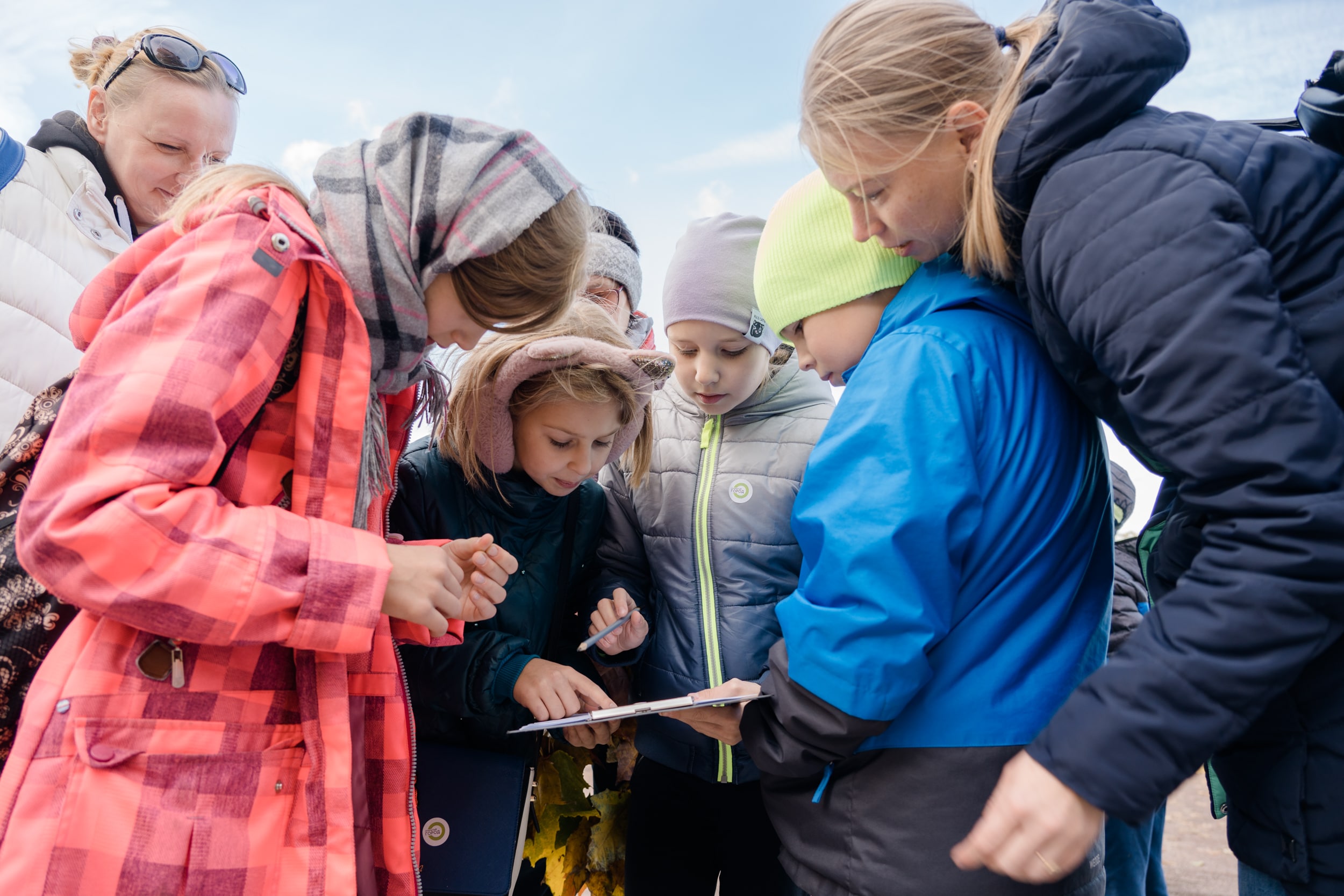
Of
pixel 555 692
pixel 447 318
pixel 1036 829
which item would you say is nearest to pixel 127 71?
pixel 447 318

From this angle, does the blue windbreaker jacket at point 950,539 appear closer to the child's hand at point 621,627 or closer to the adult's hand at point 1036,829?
the adult's hand at point 1036,829

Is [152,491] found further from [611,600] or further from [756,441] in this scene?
[756,441]

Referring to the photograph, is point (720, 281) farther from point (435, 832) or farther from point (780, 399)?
point (435, 832)

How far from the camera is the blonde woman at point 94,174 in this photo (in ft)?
6.97

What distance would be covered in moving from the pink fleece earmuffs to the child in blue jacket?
738mm

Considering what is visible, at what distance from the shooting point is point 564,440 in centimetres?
205

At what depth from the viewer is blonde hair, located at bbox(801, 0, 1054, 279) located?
4.27 ft

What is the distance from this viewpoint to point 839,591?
4.16ft

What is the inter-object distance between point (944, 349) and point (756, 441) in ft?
2.89

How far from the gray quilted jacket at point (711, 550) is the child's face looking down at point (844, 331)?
0.26 metres

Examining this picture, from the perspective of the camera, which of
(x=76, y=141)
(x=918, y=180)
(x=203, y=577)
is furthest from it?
(x=76, y=141)

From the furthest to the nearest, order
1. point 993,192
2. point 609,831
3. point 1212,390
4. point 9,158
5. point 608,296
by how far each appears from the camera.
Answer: point 608,296 → point 609,831 → point 9,158 → point 993,192 → point 1212,390

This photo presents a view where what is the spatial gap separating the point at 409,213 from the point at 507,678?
1.05 meters

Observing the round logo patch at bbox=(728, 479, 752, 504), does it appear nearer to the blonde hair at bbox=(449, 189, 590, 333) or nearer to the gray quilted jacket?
the gray quilted jacket
